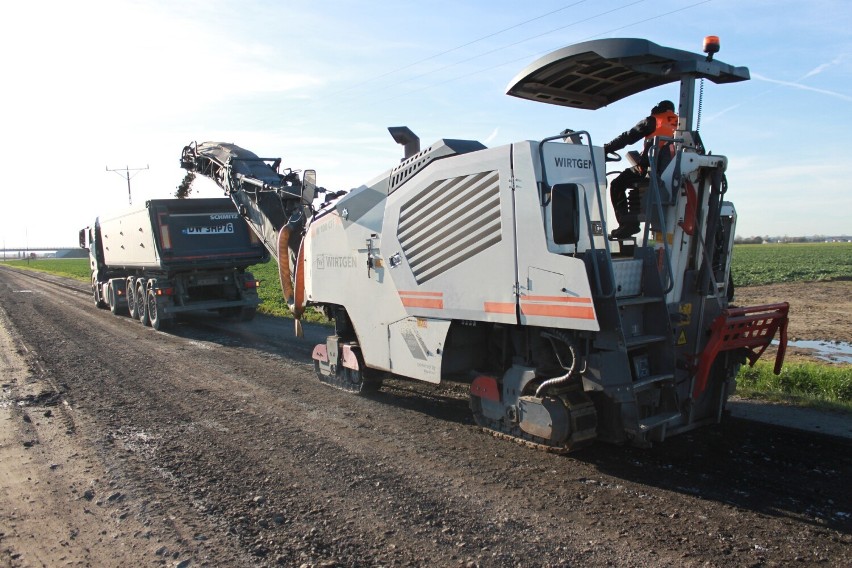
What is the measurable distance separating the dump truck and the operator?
32.1 ft

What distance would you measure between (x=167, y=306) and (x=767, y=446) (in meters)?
12.4

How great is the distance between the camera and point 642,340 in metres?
5.15

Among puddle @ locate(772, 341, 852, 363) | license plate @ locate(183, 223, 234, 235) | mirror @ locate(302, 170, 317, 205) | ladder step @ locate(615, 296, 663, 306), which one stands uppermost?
mirror @ locate(302, 170, 317, 205)

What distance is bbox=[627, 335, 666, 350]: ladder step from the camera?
200 inches

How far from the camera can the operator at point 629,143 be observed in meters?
5.86

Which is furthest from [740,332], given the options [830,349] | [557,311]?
[830,349]

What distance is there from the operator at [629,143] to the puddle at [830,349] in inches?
261

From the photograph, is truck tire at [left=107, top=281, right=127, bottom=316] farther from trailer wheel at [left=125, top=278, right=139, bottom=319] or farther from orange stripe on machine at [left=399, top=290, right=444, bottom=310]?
orange stripe on machine at [left=399, top=290, right=444, bottom=310]

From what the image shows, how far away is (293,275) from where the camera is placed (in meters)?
9.28

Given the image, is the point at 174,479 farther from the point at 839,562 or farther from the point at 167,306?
the point at 167,306

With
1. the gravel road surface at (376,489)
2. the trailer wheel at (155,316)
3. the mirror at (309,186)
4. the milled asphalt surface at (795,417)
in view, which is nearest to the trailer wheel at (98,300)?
the trailer wheel at (155,316)

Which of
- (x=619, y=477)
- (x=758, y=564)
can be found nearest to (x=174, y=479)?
(x=619, y=477)

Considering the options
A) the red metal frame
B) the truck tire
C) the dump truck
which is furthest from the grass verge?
the truck tire

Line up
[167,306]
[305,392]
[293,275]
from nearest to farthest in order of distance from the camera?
1. [305,392]
2. [293,275]
3. [167,306]
